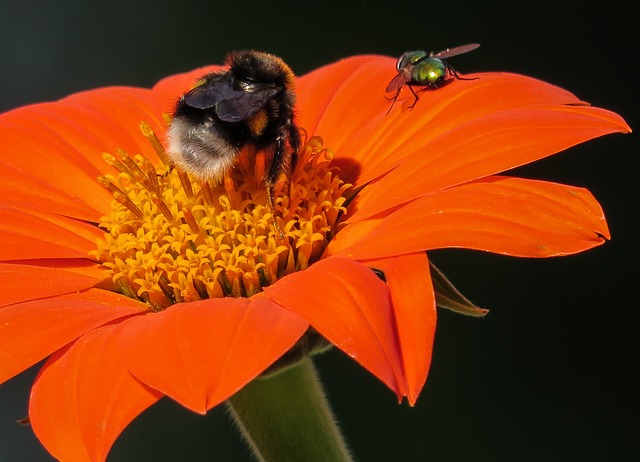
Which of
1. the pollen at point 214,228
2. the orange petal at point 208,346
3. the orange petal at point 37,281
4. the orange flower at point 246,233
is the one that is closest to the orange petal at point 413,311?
the orange flower at point 246,233

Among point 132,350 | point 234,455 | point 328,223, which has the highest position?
point 328,223

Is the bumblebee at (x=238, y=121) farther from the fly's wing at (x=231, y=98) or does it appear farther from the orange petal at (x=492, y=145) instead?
the orange petal at (x=492, y=145)

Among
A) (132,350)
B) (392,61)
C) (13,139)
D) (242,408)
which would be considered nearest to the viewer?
(132,350)

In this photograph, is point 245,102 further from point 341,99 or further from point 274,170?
point 341,99

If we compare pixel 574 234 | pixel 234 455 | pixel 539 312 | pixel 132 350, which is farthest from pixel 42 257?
pixel 539 312

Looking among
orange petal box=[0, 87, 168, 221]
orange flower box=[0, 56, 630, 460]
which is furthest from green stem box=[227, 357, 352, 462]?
orange petal box=[0, 87, 168, 221]

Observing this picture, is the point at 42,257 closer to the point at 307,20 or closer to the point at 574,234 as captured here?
the point at 574,234
